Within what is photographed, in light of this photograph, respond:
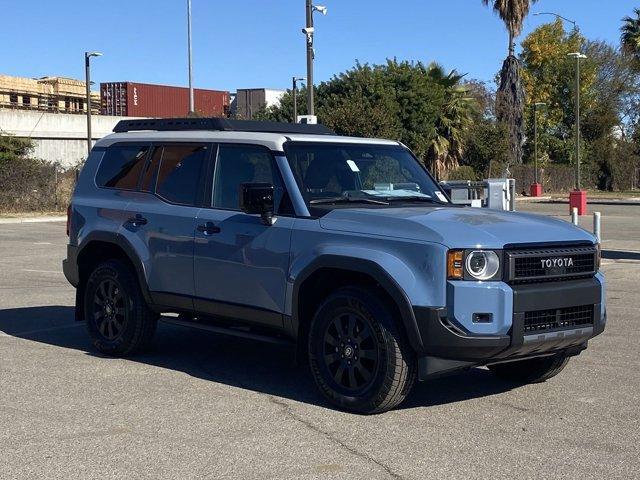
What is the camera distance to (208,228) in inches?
281

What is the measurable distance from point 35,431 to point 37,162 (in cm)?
3071

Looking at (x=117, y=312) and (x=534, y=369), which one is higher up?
(x=117, y=312)

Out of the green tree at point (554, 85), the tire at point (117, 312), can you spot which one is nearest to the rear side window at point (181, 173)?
the tire at point (117, 312)

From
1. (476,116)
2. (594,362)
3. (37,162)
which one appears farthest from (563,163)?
(594,362)

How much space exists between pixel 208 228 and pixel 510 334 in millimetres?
2577

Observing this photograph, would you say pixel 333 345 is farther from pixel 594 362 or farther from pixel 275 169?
pixel 594 362

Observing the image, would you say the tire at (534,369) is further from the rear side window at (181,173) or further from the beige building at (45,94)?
the beige building at (45,94)

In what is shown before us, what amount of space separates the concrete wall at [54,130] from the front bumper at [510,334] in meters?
46.7

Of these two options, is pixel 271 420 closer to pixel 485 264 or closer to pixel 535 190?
pixel 485 264

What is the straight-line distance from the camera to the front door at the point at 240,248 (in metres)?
6.66

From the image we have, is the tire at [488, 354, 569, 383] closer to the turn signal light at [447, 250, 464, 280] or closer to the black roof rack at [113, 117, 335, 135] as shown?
the turn signal light at [447, 250, 464, 280]

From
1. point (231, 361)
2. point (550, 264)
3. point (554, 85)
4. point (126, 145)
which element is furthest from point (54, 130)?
point (550, 264)

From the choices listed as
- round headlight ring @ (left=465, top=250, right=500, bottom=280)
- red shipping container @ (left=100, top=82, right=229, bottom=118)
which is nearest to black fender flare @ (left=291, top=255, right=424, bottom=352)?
round headlight ring @ (left=465, top=250, right=500, bottom=280)

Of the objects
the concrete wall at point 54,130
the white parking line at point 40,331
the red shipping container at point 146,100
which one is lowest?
the white parking line at point 40,331
